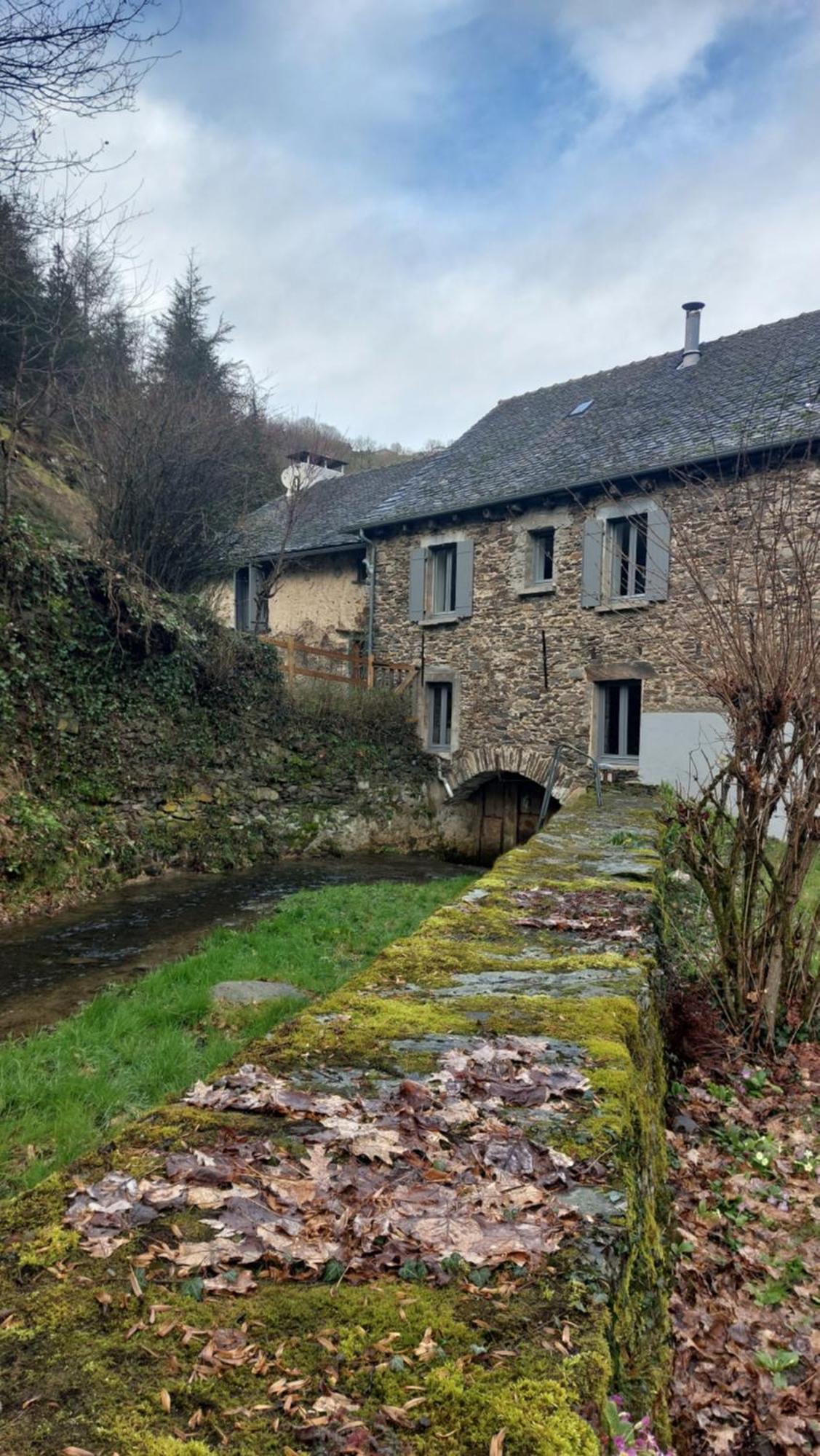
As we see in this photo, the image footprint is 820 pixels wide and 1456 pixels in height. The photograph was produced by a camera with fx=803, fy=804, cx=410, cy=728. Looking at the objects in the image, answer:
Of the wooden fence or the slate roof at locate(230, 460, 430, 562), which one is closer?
Answer: the wooden fence

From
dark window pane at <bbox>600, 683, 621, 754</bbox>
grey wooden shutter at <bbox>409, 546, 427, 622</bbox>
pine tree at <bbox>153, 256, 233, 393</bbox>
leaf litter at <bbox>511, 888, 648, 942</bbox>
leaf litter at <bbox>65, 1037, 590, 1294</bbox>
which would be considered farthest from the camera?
pine tree at <bbox>153, 256, 233, 393</bbox>

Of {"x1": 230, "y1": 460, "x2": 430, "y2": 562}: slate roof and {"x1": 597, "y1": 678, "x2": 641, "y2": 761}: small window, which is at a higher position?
{"x1": 230, "y1": 460, "x2": 430, "y2": 562}: slate roof

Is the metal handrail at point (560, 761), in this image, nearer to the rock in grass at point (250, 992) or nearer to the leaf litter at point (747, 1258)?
the rock in grass at point (250, 992)

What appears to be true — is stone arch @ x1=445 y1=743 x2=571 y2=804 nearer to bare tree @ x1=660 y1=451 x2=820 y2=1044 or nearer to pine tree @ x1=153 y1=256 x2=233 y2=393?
bare tree @ x1=660 y1=451 x2=820 y2=1044

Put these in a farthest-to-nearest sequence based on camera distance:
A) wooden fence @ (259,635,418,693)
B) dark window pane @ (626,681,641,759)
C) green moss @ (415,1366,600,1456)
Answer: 1. wooden fence @ (259,635,418,693)
2. dark window pane @ (626,681,641,759)
3. green moss @ (415,1366,600,1456)

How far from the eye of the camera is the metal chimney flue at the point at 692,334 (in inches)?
603

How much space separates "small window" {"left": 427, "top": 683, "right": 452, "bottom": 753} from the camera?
16203mm

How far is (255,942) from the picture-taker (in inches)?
282

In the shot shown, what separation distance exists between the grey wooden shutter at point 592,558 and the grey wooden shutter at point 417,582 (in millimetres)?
3672

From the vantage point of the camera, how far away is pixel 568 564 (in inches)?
549

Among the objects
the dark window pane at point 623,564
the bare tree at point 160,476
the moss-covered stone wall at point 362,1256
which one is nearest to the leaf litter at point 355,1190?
the moss-covered stone wall at point 362,1256

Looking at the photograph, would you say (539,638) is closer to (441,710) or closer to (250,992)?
(441,710)

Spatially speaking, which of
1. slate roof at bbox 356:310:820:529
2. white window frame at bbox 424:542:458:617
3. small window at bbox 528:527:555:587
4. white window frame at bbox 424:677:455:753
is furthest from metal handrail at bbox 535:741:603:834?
slate roof at bbox 356:310:820:529

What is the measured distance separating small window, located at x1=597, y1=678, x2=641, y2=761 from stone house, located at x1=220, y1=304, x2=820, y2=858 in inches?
1.1
